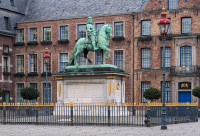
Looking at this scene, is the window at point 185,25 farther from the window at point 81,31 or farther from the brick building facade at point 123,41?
the window at point 81,31

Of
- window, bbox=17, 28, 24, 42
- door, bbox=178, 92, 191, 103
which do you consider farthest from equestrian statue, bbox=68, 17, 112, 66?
window, bbox=17, 28, 24, 42

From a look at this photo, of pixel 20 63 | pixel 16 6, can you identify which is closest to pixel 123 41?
pixel 20 63

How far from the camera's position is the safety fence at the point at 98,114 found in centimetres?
2248

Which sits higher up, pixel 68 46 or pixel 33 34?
pixel 33 34

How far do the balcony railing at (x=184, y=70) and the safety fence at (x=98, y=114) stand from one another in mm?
15901

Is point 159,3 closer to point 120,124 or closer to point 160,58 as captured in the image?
point 160,58

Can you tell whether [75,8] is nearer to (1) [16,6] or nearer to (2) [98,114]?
(1) [16,6]

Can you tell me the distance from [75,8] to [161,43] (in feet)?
36.4

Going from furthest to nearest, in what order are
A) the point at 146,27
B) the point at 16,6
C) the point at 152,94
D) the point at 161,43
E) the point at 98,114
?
the point at 16,6
the point at 146,27
the point at 161,43
the point at 152,94
the point at 98,114

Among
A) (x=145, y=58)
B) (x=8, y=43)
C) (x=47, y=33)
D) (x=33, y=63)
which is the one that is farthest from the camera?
(x=33, y=63)

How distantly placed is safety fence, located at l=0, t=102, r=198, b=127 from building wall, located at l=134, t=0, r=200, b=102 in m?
16.6

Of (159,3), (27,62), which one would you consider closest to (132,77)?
(159,3)

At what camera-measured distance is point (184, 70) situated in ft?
140

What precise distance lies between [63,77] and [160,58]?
1818 centimetres
